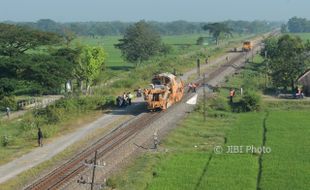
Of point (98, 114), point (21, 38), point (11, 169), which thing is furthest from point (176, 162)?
point (21, 38)

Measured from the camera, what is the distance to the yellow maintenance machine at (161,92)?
1797 inches

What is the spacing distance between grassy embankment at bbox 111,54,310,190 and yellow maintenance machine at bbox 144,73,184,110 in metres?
2.65

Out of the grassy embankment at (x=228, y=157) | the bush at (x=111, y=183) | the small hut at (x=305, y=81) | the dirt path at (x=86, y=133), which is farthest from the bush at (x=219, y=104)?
the bush at (x=111, y=183)

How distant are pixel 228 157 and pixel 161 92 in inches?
548

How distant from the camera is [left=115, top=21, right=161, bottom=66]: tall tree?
102 m

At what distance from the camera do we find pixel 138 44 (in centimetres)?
10238

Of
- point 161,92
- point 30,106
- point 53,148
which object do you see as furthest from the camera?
point 30,106

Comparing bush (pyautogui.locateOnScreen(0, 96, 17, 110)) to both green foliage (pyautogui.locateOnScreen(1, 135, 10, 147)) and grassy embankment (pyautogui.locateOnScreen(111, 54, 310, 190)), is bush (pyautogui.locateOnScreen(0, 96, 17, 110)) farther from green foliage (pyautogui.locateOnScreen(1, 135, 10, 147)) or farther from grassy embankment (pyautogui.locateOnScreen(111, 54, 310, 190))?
grassy embankment (pyautogui.locateOnScreen(111, 54, 310, 190))

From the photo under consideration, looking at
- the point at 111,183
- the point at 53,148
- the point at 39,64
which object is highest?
the point at 39,64

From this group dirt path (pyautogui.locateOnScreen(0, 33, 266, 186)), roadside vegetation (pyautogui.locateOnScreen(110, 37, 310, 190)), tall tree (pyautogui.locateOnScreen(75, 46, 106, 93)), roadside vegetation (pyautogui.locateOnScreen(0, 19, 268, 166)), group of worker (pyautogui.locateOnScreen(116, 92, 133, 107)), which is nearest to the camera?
roadside vegetation (pyautogui.locateOnScreen(110, 37, 310, 190))

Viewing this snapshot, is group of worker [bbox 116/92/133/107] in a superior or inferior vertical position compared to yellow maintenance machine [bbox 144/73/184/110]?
inferior

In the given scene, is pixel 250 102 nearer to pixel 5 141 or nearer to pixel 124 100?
pixel 124 100

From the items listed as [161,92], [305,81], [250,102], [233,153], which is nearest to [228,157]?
[233,153]
